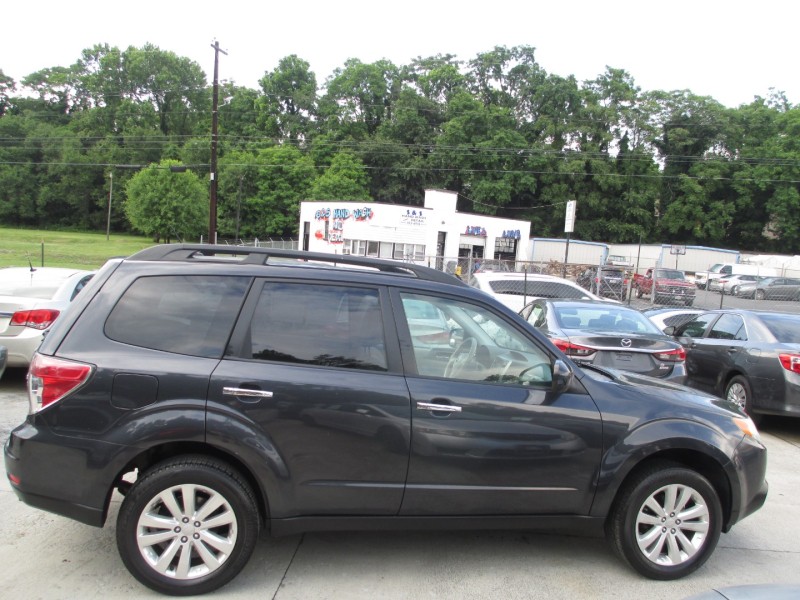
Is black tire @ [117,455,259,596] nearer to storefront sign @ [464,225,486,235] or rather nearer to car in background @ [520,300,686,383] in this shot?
car in background @ [520,300,686,383]

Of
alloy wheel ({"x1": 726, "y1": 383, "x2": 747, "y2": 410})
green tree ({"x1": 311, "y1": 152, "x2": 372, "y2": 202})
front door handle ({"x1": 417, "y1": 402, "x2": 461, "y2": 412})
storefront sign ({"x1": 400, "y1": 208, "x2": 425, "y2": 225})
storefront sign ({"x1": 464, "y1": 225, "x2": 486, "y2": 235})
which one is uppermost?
green tree ({"x1": 311, "y1": 152, "x2": 372, "y2": 202})

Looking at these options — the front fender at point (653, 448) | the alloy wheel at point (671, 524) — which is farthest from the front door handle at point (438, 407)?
the alloy wheel at point (671, 524)

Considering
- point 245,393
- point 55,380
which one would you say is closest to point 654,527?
point 245,393

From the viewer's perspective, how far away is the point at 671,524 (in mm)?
3496

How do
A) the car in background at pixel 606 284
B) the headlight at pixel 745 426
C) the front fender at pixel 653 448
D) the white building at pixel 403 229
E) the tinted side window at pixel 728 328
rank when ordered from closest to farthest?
1. the front fender at pixel 653 448
2. the headlight at pixel 745 426
3. the tinted side window at pixel 728 328
4. the car in background at pixel 606 284
5. the white building at pixel 403 229

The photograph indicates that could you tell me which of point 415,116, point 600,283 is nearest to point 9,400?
point 600,283

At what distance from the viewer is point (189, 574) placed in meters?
3.09

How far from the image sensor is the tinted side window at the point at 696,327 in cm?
875

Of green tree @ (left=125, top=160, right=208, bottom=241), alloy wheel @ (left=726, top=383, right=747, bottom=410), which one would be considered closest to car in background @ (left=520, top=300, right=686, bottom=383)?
alloy wheel @ (left=726, top=383, right=747, bottom=410)

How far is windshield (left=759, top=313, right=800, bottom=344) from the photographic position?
23.5 ft

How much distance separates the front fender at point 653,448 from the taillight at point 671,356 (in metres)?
3.39

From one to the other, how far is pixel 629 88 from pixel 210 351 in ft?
260

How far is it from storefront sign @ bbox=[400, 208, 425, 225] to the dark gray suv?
122 feet

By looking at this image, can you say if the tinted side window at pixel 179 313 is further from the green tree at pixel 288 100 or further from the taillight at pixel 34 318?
the green tree at pixel 288 100
